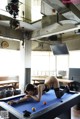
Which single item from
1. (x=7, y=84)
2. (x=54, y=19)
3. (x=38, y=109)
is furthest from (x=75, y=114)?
(x=7, y=84)

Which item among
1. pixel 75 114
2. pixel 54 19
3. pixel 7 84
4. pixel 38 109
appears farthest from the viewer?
pixel 7 84

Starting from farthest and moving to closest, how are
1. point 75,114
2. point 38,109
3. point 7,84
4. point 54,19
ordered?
point 7,84, point 54,19, point 75,114, point 38,109

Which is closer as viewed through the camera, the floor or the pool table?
the pool table

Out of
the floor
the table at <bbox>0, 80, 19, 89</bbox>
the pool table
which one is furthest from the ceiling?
the floor

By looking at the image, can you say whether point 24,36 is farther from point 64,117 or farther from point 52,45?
point 64,117

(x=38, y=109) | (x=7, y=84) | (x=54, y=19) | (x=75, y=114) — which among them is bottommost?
(x=75, y=114)

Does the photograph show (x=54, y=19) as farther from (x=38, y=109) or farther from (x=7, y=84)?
(x=7, y=84)

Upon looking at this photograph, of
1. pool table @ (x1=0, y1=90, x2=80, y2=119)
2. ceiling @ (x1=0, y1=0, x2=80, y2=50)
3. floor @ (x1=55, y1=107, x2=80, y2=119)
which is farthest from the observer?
floor @ (x1=55, y1=107, x2=80, y2=119)

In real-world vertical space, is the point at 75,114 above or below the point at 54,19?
below

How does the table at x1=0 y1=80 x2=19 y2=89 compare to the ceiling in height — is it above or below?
below

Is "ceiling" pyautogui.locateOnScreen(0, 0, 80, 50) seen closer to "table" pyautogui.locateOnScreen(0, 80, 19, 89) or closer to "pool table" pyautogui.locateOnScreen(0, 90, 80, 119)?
"pool table" pyautogui.locateOnScreen(0, 90, 80, 119)

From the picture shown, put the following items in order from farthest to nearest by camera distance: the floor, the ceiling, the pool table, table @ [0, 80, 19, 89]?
table @ [0, 80, 19, 89] → the floor → the ceiling → the pool table

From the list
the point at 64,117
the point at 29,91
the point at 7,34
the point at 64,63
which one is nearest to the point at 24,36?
the point at 7,34

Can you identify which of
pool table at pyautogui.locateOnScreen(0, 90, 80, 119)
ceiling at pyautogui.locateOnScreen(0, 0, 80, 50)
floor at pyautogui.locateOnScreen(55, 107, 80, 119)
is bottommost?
floor at pyautogui.locateOnScreen(55, 107, 80, 119)
